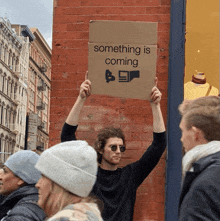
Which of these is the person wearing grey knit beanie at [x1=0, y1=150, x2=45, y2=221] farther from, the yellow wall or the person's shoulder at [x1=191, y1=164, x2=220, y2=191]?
the yellow wall

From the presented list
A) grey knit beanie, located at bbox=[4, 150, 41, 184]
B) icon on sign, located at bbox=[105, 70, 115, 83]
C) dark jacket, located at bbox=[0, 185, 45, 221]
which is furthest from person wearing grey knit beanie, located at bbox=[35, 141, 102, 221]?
icon on sign, located at bbox=[105, 70, 115, 83]

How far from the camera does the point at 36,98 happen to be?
60.2 m

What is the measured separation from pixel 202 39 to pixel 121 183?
2.33 meters

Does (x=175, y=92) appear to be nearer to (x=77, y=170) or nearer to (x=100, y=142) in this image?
(x=100, y=142)

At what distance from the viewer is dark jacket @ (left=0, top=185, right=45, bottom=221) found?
102 inches

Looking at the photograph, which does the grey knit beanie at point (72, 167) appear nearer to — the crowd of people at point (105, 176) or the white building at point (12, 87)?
the crowd of people at point (105, 176)

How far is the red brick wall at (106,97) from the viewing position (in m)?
5.02

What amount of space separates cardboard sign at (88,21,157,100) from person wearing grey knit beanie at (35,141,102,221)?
197 cm

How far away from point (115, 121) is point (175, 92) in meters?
0.78

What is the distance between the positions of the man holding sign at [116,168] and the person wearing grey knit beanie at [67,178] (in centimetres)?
169

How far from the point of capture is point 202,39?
5426mm

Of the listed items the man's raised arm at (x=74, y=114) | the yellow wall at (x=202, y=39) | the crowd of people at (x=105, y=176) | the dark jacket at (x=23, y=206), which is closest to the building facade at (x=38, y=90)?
the yellow wall at (x=202, y=39)

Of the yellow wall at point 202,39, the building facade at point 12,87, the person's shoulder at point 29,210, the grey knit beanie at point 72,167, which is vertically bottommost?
the person's shoulder at point 29,210

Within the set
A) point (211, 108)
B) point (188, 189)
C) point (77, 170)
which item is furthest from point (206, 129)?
point (77, 170)
